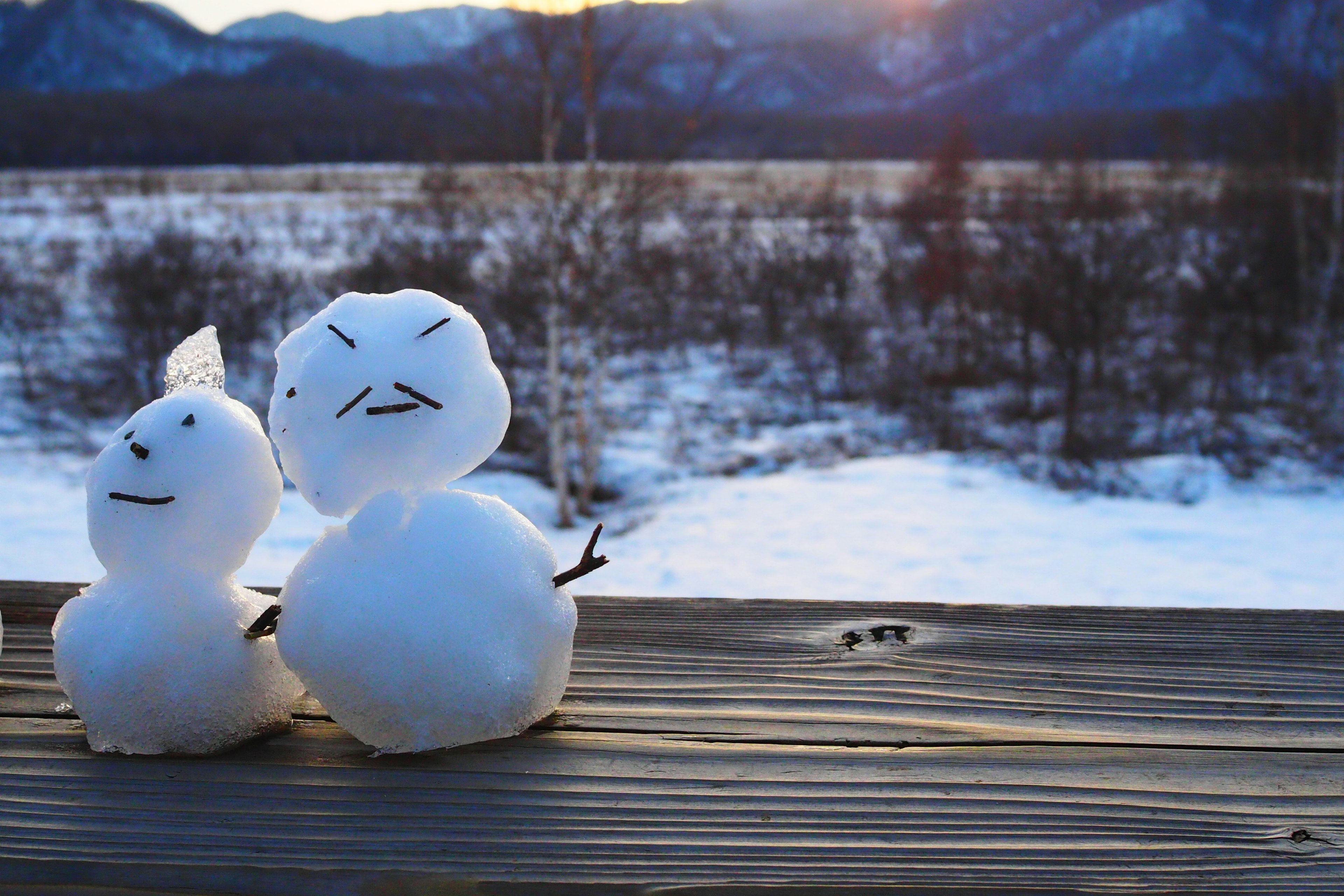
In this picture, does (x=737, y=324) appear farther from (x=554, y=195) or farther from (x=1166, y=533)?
(x=1166, y=533)

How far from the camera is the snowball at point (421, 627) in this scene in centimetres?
86

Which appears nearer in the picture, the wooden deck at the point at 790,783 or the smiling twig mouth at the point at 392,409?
the wooden deck at the point at 790,783

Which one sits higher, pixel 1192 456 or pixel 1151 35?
pixel 1151 35

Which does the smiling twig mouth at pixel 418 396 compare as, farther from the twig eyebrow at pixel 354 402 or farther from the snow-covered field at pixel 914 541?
→ the snow-covered field at pixel 914 541

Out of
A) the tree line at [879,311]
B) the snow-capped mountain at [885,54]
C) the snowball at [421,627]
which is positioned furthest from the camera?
the snow-capped mountain at [885,54]

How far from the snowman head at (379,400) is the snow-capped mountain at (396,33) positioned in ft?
21.0

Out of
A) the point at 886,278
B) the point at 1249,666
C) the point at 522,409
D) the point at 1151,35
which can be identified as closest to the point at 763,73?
the point at 1151,35

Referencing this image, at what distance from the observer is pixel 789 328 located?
12.8 meters

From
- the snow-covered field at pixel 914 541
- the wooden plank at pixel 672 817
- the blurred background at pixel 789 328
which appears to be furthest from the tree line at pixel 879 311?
the wooden plank at pixel 672 817

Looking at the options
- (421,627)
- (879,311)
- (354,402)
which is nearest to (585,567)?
(421,627)

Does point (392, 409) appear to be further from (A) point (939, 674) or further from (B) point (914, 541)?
(B) point (914, 541)

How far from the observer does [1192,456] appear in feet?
25.9

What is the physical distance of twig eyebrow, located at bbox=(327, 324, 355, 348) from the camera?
892 mm

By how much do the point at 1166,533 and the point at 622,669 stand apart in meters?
5.52
